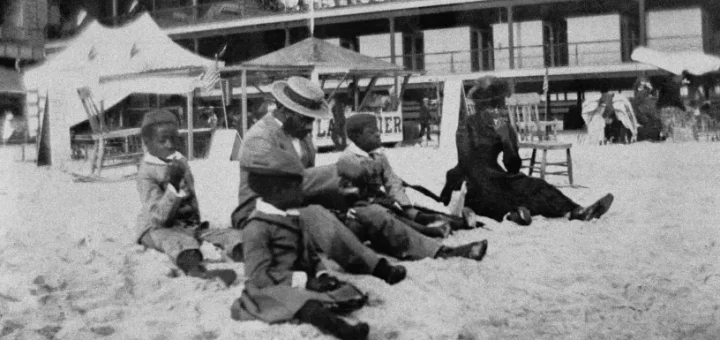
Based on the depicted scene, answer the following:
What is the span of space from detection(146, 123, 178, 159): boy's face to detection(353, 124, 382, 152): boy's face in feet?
2.37

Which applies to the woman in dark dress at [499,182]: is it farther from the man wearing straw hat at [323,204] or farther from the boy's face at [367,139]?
the man wearing straw hat at [323,204]

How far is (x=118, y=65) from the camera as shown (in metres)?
3.28

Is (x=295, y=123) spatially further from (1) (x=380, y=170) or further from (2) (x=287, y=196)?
(1) (x=380, y=170)

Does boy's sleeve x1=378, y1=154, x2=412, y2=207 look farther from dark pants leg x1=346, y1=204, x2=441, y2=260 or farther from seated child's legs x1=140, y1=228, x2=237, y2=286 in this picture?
seated child's legs x1=140, y1=228, x2=237, y2=286

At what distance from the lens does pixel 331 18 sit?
589cm

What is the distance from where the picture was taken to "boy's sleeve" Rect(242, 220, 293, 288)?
2475 mm

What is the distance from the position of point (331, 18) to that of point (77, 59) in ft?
9.76

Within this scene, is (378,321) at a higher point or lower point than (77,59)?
lower

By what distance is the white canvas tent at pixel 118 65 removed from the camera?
3.04 meters

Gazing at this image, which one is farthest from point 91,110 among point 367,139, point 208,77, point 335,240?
point 335,240

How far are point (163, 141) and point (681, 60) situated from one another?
2.48 m

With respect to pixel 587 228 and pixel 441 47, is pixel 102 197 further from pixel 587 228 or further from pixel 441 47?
pixel 441 47

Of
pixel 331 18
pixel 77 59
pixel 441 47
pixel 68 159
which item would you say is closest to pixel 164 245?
pixel 77 59

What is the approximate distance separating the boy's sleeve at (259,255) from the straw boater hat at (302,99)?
1.15ft
